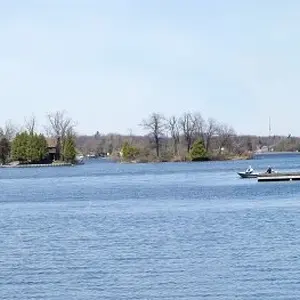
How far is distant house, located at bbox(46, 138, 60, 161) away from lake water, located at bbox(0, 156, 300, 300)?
107m

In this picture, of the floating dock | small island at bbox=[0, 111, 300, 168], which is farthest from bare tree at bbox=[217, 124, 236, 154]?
the floating dock

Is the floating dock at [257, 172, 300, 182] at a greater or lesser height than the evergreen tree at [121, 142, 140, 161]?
lesser

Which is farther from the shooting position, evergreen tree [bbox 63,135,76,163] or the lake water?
evergreen tree [bbox 63,135,76,163]

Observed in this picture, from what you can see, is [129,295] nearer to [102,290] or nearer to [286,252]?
[102,290]

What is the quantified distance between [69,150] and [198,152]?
956 inches

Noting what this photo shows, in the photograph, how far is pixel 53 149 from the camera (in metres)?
172

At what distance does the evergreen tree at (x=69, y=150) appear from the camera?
16225 cm

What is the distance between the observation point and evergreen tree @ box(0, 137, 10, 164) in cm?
Answer: 16725

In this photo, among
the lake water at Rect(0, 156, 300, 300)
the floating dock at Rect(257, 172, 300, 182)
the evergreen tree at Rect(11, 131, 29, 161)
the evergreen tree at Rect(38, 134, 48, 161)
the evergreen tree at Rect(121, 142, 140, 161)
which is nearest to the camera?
the lake water at Rect(0, 156, 300, 300)

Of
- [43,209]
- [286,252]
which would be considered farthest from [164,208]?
[286,252]

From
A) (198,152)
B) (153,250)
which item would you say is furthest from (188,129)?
(153,250)

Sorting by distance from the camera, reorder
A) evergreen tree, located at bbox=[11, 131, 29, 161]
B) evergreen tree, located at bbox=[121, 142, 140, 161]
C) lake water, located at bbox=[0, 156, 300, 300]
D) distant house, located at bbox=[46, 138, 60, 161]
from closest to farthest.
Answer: lake water, located at bbox=[0, 156, 300, 300], evergreen tree, located at bbox=[11, 131, 29, 161], distant house, located at bbox=[46, 138, 60, 161], evergreen tree, located at bbox=[121, 142, 140, 161]

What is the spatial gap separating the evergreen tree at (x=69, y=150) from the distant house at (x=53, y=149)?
8.28ft

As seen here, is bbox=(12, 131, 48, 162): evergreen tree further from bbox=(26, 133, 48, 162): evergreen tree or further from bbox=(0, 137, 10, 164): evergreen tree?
bbox=(0, 137, 10, 164): evergreen tree
